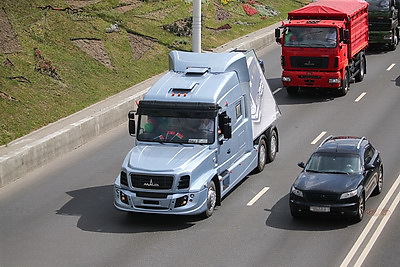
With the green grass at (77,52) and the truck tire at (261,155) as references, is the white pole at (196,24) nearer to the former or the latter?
the green grass at (77,52)

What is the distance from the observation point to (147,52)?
41.7 meters

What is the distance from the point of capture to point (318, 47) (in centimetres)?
3659

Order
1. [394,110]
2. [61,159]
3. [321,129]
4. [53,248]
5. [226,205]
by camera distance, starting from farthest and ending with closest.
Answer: [394,110], [321,129], [61,159], [226,205], [53,248]

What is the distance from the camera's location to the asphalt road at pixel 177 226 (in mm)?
20672

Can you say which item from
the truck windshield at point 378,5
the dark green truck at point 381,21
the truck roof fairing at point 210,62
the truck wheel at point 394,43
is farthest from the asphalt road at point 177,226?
the truck wheel at point 394,43

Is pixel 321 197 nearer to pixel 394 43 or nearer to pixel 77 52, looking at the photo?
pixel 77 52

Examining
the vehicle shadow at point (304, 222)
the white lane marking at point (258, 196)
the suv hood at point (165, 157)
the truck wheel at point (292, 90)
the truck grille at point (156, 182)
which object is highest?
the suv hood at point (165, 157)

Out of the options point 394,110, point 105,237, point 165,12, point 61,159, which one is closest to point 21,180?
point 61,159

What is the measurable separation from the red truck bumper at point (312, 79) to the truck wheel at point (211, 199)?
569 inches

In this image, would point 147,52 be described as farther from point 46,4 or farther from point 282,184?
point 282,184

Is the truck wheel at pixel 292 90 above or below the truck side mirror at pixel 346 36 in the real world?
below

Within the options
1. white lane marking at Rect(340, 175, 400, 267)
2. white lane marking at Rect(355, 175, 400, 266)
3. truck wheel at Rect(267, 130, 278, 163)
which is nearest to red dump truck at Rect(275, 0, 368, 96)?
truck wheel at Rect(267, 130, 278, 163)

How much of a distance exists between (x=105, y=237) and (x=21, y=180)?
5977mm

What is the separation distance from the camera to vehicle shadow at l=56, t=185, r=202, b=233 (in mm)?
22953
